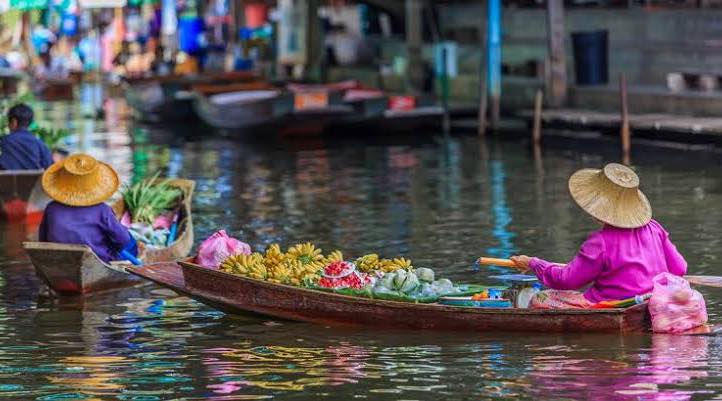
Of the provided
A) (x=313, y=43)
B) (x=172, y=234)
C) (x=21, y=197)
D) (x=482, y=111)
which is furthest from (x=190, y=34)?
(x=172, y=234)

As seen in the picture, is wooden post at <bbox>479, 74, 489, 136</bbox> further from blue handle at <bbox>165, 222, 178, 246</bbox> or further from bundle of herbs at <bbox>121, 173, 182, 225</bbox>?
blue handle at <bbox>165, 222, 178, 246</bbox>

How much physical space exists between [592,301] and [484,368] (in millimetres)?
1093

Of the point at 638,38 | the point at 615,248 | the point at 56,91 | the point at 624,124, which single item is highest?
the point at 638,38

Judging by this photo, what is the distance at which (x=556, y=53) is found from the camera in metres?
28.7

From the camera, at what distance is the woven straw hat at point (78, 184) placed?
41.5 ft

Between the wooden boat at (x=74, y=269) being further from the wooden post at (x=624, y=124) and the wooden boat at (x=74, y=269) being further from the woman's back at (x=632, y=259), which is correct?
the wooden post at (x=624, y=124)

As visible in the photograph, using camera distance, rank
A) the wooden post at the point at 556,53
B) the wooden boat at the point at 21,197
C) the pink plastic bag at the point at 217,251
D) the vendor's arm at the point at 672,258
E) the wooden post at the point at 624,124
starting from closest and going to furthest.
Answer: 1. the vendor's arm at the point at 672,258
2. the pink plastic bag at the point at 217,251
3. the wooden boat at the point at 21,197
4. the wooden post at the point at 624,124
5. the wooden post at the point at 556,53

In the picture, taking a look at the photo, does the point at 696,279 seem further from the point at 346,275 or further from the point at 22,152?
the point at 22,152

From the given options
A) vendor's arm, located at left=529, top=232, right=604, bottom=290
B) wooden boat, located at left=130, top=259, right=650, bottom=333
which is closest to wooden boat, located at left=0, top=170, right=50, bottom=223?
wooden boat, located at left=130, top=259, right=650, bottom=333

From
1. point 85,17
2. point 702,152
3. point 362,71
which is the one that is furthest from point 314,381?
point 85,17

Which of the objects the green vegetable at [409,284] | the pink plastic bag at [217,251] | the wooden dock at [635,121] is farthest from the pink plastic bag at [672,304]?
the wooden dock at [635,121]

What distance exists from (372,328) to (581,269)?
5.08ft

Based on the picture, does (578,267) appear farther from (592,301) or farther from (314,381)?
(314,381)

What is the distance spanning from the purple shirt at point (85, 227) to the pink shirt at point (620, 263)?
3941 millimetres
